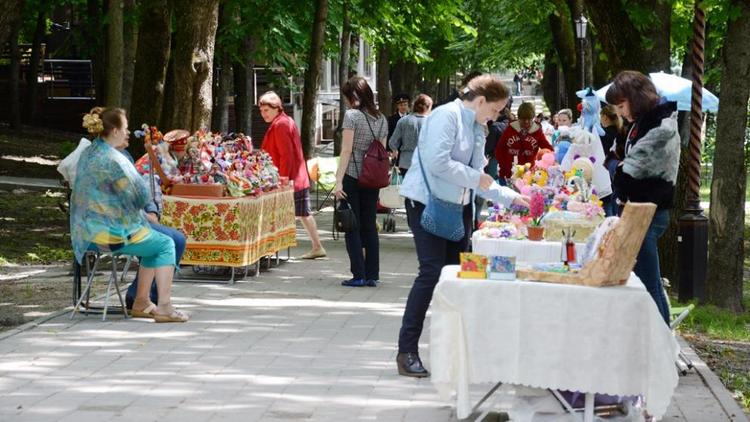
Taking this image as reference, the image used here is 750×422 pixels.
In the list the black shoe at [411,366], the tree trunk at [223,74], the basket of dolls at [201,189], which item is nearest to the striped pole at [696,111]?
the basket of dolls at [201,189]

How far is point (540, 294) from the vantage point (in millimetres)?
6680

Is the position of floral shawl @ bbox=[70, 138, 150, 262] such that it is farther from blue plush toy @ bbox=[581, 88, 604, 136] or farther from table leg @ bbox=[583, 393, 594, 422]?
table leg @ bbox=[583, 393, 594, 422]

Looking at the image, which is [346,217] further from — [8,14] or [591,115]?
[8,14]

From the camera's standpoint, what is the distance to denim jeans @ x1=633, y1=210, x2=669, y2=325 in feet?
27.7

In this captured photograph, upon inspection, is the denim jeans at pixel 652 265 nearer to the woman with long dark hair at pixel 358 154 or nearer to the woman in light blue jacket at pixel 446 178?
the woman in light blue jacket at pixel 446 178

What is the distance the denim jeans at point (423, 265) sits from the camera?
8312 mm

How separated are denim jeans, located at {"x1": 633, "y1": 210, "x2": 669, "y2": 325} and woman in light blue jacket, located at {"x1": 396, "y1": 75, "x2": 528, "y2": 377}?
2.56 ft

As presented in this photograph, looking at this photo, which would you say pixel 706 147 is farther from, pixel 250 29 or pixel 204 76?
pixel 204 76

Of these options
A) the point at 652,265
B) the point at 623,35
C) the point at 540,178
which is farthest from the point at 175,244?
the point at 623,35

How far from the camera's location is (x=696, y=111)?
13.2m

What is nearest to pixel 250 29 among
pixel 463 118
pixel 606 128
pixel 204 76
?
pixel 204 76

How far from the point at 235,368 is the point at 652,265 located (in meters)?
2.68

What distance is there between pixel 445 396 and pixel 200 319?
15.1 feet

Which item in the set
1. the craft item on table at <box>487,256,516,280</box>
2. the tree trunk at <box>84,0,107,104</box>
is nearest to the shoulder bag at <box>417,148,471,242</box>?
the craft item on table at <box>487,256,516,280</box>
